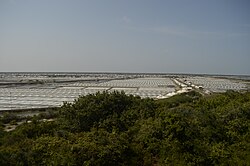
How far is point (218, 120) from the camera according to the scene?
11.2 meters

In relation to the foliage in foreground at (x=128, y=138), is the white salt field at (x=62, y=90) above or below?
below

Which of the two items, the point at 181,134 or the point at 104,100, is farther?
the point at 104,100

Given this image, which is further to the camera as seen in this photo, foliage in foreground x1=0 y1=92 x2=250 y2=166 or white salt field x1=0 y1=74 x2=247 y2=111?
white salt field x1=0 y1=74 x2=247 y2=111

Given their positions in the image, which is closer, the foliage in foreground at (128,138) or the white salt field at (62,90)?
the foliage in foreground at (128,138)

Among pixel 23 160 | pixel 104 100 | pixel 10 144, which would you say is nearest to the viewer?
pixel 23 160

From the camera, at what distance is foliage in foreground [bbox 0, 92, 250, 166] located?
8.23 meters

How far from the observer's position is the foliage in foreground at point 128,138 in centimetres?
823

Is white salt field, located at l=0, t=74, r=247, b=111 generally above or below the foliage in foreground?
below

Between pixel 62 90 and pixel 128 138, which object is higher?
pixel 128 138

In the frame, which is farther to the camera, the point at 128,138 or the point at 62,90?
the point at 62,90

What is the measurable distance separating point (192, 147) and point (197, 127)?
1197mm

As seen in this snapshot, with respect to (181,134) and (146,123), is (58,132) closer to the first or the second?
(146,123)

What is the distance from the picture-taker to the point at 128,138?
10.0 meters

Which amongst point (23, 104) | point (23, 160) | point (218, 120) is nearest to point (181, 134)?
point (218, 120)
